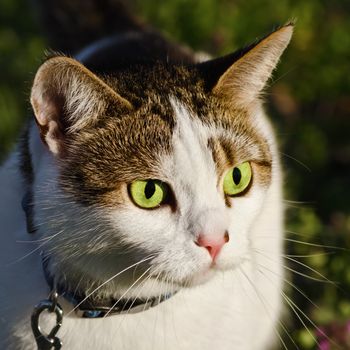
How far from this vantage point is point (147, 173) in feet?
5.52

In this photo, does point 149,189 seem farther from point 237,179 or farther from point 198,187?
point 237,179

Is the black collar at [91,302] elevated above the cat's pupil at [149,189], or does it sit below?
below

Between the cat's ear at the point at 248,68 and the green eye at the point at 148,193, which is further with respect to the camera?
the cat's ear at the point at 248,68

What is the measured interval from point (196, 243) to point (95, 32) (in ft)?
4.98

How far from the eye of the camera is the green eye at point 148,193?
165 cm

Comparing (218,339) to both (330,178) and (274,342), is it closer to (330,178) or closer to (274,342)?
(274,342)

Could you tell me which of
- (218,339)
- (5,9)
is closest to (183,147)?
(218,339)

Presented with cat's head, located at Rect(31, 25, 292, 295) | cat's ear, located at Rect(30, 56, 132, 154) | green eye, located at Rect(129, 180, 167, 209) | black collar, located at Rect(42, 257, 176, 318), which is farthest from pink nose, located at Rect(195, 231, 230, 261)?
cat's ear, located at Rect(30, 56, 132, 154)

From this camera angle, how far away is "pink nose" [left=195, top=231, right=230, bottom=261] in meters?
1.60

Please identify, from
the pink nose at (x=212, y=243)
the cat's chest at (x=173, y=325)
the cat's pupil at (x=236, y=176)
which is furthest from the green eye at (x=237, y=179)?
the cat's chest at (x=173, y=325)

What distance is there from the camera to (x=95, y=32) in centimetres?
289

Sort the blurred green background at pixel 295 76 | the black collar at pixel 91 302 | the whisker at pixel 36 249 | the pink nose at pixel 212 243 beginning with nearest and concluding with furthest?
the pink nose at pixel 212 243 < the whisker at pixel 36 249 < the black collar at pixel 91 302 < the blurred green background at pixel 295 76

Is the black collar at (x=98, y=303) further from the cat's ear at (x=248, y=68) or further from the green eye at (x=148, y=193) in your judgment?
the cat's ear at (x=248, y=68)

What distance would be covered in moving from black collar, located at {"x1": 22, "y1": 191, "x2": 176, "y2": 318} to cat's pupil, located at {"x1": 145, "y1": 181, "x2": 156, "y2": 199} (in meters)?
0.32
